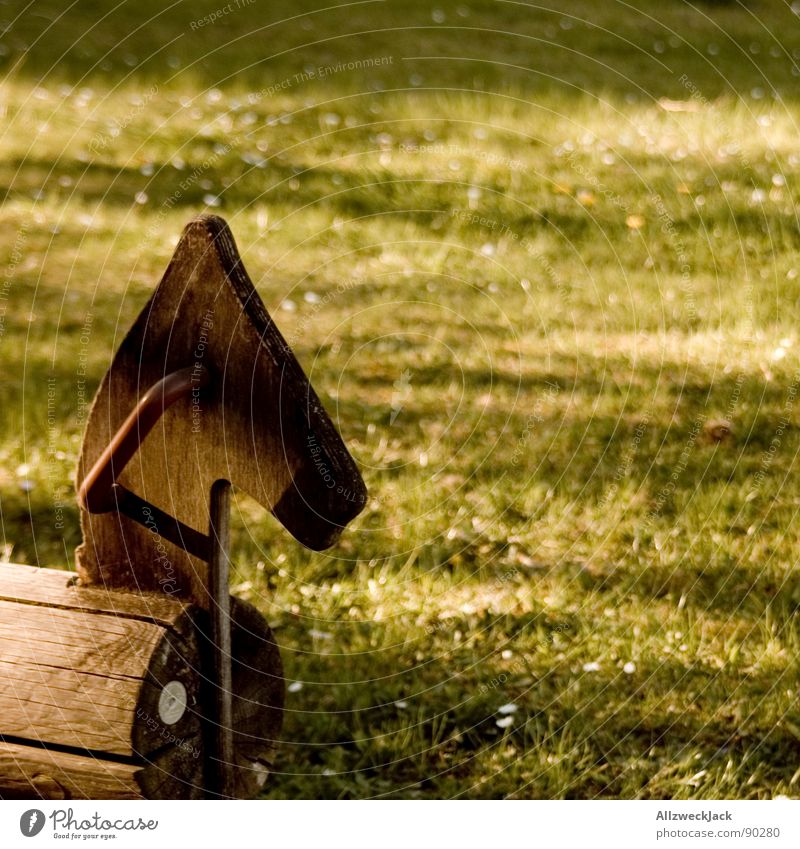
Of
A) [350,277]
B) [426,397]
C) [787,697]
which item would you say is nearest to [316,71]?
[350,277]

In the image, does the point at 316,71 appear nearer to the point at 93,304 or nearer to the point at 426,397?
the point at 93,304

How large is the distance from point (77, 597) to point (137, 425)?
13.1 inches

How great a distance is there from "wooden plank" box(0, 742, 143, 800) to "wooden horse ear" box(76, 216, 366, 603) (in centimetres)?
29

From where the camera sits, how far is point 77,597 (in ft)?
5.62

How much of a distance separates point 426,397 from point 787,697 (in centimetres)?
158

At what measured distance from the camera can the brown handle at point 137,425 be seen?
1571 millimetres

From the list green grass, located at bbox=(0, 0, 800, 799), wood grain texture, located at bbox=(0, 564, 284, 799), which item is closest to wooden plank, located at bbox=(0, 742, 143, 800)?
wood grain texture, located at bbox=(0, 564, 284, 799)

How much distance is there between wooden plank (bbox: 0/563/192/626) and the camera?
65.2 inches

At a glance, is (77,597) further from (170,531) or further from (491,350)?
(491,350)

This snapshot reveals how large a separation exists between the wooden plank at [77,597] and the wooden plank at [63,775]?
22cm

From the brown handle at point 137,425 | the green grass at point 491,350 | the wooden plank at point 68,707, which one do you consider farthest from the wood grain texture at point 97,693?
the green grass at point 491,350

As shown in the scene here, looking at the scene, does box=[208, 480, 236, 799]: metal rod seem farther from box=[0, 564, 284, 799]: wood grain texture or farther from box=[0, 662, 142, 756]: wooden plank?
box=[0, 662, 142, 756]: wooden plank

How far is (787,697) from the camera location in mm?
2309

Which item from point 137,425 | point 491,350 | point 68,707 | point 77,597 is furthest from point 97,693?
point 491,350
